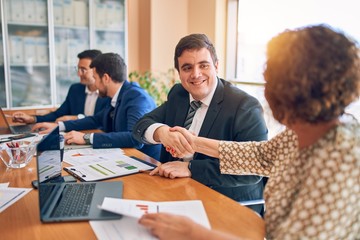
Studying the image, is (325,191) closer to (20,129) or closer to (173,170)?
(173,170)

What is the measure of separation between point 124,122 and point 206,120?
85 centimetres

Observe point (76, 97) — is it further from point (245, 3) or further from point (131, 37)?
point (245, 3)

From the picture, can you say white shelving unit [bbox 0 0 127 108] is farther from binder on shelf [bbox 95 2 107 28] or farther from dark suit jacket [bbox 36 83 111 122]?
dark suit jacket [bbox 36 83 111 122]

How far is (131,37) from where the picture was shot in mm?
4691

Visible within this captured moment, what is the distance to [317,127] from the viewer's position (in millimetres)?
919

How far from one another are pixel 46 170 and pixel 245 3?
338 centimetres

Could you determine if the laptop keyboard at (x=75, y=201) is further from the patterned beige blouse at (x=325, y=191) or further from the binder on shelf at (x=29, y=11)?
the binder on shelf at (x=29, y=11)

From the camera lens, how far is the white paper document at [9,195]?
4.18ft

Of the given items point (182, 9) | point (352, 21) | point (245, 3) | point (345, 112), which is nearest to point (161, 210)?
point (345, 112)

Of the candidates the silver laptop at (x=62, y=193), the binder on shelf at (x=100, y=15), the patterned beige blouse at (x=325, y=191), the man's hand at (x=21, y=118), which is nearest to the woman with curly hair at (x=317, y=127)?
the patterned beige blouse at (x=325, y=191)

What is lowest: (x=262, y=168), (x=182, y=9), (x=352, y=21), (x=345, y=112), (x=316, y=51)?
(x=262, y=168)

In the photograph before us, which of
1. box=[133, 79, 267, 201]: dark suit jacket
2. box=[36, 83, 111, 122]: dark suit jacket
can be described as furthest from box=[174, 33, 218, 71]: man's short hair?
box=[36, 83, 111, 122]: dark suit jacket

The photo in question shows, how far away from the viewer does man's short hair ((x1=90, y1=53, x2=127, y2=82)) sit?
8.81ft

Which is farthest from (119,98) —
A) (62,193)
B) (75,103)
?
(62,193)
